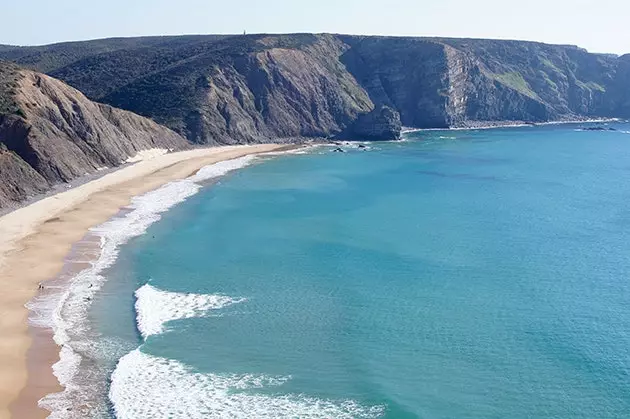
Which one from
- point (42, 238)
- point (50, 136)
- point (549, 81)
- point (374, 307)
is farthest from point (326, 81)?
point (374, 307)

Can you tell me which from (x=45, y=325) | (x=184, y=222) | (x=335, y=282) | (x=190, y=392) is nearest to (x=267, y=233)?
(x=184, y=222)

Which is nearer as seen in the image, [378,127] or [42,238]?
[42,238]

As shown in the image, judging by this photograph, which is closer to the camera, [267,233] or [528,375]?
[528,375]

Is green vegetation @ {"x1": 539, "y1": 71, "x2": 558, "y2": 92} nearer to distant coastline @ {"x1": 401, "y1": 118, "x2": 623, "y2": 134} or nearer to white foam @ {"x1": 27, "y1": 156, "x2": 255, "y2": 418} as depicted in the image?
distant coastline @ {"x1": 401, "y1": 118, "x2": 623, "y2": 134}

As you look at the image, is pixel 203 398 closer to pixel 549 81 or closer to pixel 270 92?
pixel 270 92

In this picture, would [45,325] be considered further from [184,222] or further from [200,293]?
[184,222]

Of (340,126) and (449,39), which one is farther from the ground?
(449,39)
